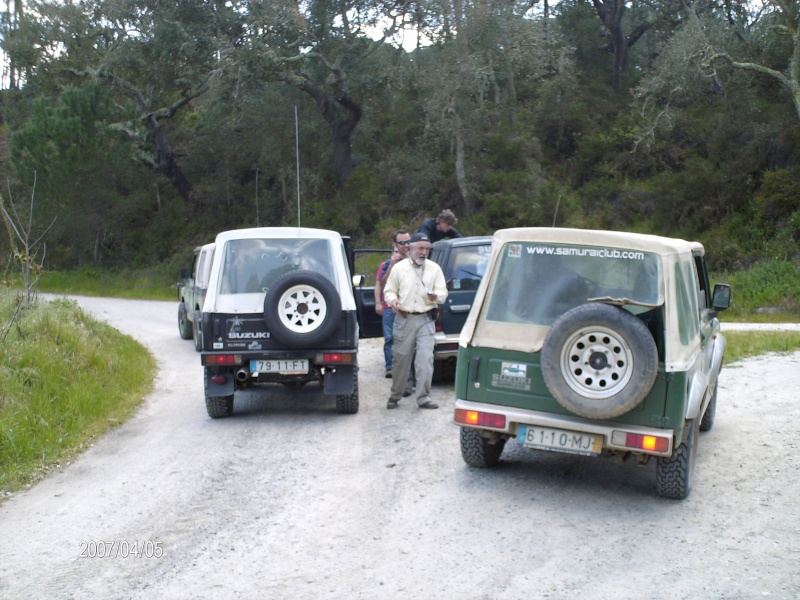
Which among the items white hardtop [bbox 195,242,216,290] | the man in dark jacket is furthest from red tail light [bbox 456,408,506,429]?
white hardtop [bbox 195,242,216,290]

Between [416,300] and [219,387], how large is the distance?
223cm

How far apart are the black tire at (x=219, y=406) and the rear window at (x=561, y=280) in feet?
12.7

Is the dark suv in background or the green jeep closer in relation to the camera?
the green jeep

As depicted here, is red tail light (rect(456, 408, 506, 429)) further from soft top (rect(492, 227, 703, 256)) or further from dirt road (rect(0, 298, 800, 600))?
soft top (rect(492, 227, 703, 256))

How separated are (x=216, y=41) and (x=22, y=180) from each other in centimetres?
1019

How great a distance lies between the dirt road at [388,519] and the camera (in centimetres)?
485

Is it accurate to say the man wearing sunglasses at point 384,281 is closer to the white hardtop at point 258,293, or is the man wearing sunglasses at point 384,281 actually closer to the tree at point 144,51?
the white hardtop at point 258,293

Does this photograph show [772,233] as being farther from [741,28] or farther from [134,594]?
[134,594]

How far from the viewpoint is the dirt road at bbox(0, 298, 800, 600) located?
4.85 metres

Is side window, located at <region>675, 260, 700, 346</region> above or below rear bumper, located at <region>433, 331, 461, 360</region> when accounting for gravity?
above

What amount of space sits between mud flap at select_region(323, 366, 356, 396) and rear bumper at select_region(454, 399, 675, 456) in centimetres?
279

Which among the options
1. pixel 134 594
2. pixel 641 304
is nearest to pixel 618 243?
pixel 641 304

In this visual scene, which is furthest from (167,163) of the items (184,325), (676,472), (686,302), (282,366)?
(676,472)
